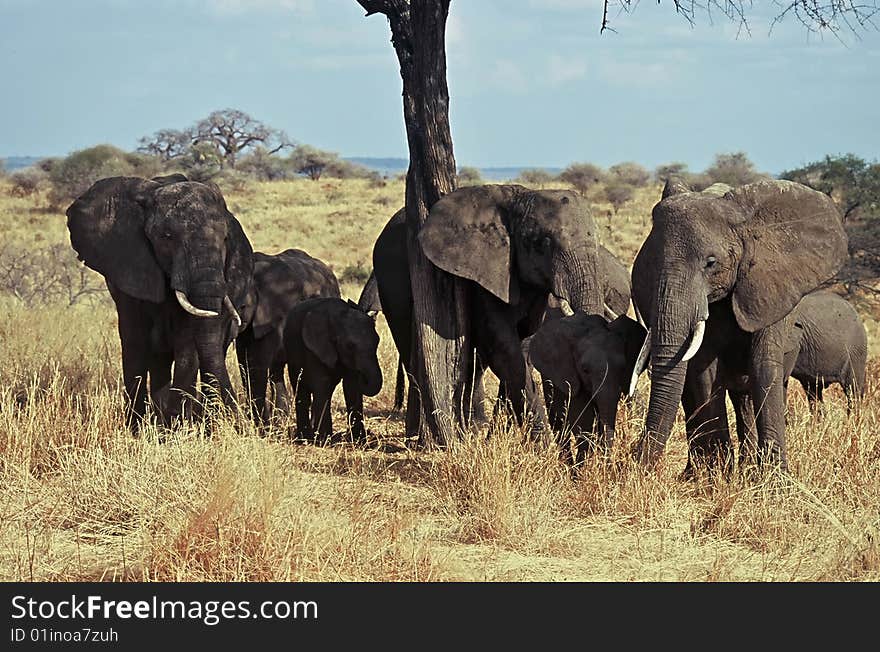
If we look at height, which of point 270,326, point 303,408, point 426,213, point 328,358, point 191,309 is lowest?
point 303,408

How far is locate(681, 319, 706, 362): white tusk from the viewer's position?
6.85 meters

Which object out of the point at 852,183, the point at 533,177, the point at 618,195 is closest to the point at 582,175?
the point at 533,177

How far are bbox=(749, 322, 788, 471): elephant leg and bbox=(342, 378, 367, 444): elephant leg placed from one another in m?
3.26

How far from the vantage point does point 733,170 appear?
4966cm

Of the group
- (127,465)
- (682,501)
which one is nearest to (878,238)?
(682,501)

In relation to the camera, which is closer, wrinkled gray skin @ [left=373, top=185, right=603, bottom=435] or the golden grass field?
the golden grass field

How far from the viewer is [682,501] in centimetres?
721

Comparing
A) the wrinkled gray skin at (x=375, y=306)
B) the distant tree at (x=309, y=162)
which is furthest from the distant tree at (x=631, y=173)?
the wrinkled gray skin at (x=375, y=306)

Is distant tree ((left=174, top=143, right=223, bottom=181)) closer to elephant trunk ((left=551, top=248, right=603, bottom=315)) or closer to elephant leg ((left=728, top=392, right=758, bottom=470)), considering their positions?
elephant trunk ((left=551, top=248, right=603, bottom=315))

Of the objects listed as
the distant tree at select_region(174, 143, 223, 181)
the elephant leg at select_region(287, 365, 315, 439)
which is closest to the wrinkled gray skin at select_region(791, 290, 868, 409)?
the elephant leg at select_region(287, 365, 315, 439)

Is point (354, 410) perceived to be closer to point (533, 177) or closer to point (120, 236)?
point (120, 236)

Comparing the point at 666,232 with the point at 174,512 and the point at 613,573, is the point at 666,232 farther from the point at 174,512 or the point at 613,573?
the point at 174,512

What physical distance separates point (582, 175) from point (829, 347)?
4170 centimetres
